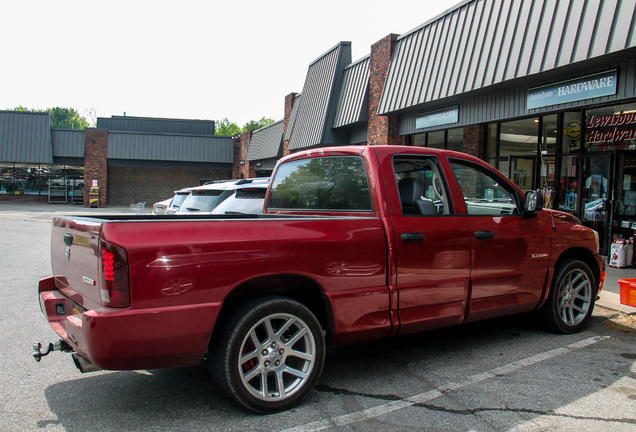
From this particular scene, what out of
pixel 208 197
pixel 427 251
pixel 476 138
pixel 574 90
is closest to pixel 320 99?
pixel 476 138

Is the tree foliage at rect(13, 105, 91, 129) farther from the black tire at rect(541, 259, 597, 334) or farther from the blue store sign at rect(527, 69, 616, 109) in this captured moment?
the black tire at rect(541, 259, 597, 334)

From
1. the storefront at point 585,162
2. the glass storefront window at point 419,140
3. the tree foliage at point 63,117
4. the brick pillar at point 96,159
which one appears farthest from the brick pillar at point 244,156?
the tree foliage at point 63,117

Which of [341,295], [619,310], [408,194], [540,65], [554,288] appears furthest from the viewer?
A: [540,65]

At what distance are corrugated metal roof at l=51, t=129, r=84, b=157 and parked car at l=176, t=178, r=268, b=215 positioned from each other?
2683 centimetres

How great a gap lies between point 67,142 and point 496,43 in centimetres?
3025

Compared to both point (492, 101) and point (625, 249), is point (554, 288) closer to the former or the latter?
point (625, 249)

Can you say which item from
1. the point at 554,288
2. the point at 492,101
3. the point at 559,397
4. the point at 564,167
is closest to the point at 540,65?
the point at 492,101

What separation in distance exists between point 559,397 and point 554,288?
66.1 inches

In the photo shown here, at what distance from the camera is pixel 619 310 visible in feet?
21.3

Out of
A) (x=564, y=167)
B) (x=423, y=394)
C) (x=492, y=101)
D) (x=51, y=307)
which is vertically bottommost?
(x=423, y=394)

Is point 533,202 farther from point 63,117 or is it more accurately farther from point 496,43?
point 63,117

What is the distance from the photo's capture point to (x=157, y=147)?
33500 mm

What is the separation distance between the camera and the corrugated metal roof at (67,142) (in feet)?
108

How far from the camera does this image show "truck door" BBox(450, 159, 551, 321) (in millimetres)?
4461
